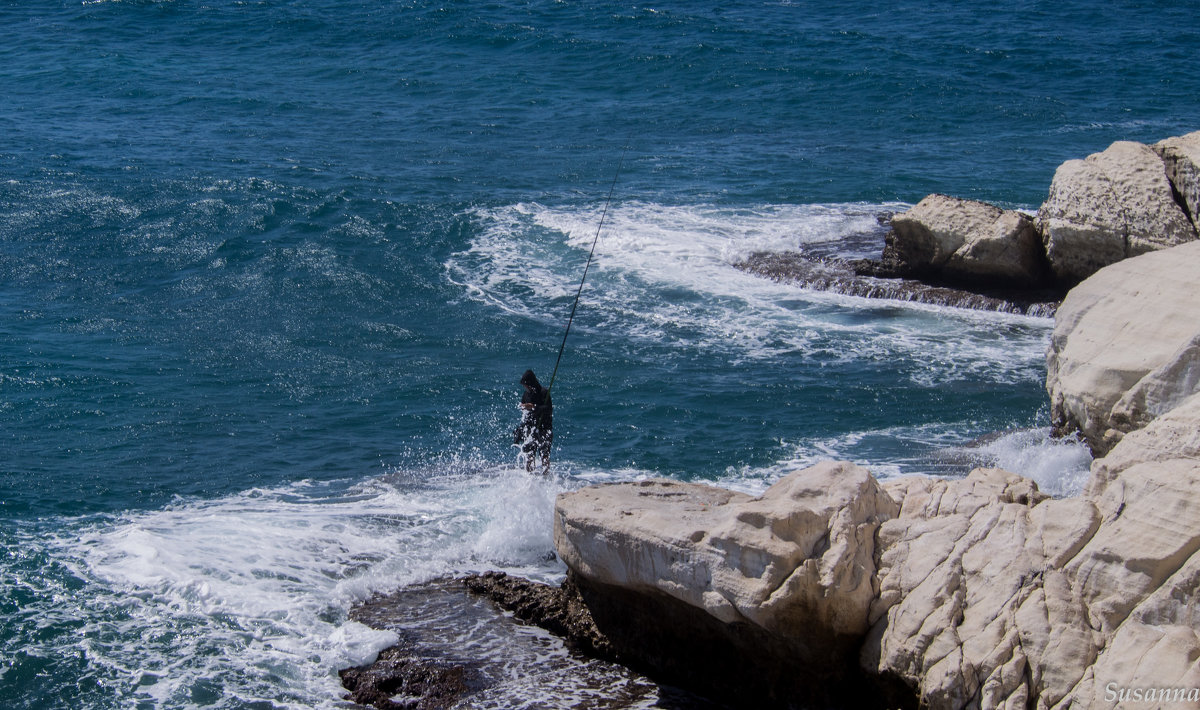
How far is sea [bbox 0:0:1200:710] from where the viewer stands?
9.55m

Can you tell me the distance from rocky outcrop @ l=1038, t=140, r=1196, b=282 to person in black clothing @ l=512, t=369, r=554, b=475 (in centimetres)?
811

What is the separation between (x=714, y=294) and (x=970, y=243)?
12.1 ft

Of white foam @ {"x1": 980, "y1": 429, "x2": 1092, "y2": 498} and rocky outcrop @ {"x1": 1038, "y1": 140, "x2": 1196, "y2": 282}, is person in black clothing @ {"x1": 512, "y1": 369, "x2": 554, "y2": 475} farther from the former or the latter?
rocky outcrop @ {"x1": 1038, "y1": 140, "x2": 1196, "y2": 282}

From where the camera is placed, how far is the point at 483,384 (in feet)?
46.1

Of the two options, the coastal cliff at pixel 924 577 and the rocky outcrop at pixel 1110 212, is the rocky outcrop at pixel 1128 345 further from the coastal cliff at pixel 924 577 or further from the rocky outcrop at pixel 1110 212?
the rocky outcrop at pixel 1110 212

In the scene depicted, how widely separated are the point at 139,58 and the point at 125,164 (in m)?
9.56

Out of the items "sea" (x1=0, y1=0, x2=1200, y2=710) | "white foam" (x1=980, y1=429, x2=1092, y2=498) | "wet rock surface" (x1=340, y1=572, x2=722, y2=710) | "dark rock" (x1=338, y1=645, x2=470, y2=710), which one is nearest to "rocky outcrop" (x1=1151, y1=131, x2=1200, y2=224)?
"sea" (x1=0, y1=0, x2=1200, y2=710)

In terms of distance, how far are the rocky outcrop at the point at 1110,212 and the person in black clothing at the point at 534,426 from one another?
8.11m

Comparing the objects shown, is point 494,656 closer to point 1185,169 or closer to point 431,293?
point 431,293

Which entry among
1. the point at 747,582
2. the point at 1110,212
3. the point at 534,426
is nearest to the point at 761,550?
the point at 747,582

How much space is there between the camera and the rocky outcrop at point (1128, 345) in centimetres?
912

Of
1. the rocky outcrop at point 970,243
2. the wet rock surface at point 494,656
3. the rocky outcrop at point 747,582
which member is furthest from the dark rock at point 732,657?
the rocky outcrop at point 970,243

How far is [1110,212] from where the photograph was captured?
580 inches

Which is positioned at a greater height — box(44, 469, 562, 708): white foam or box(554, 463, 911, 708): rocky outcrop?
box(554, 463, 911, 708): rocky outcrop
